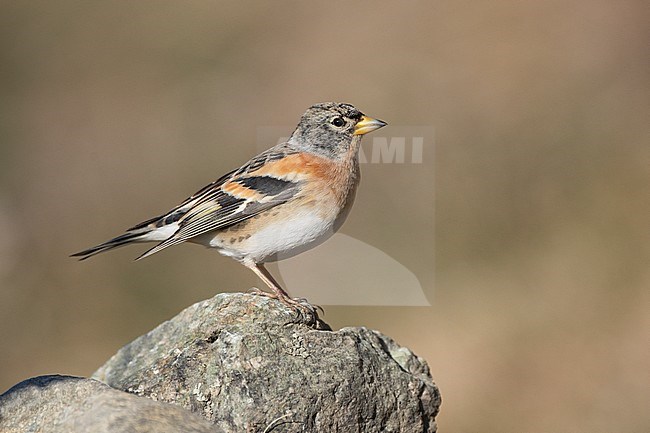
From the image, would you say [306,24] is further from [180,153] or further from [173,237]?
[173,237]

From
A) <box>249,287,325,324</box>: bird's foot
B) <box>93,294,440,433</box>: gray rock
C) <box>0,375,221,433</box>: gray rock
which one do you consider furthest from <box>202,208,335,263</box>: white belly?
<box>0,375,221,433</box>: gray rock

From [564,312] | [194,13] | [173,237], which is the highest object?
[194,13]

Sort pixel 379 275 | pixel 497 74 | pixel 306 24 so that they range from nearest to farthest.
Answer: pixel 379 275, pixel 497 74, pixel 306 24


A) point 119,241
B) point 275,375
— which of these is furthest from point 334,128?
point 275,375

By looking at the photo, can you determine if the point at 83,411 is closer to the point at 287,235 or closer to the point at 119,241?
the point at 119,241

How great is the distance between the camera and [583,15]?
52.8 feet

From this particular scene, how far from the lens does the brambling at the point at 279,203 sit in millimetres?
6551

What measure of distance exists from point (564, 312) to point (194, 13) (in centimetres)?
1001

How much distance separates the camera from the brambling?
258 inches

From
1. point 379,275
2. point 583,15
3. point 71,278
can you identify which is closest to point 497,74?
point 583,15

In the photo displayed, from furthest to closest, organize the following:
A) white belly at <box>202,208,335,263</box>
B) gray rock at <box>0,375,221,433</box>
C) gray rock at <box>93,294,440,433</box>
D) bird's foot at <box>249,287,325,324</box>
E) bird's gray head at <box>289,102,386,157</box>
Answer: bird's gray head at <box>289,102,386,157</box> < white belly at <box>202,208,335,263</box> < bird's foot at <box>249,287,325,324</box> < gray rock at <box>93,294,440,433</box> < gray rock at <box>0,375,221,433</box>

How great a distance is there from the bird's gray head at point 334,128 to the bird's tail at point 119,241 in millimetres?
1449

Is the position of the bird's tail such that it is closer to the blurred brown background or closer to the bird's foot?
the bird's foot

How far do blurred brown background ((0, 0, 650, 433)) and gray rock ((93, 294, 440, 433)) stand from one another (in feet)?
17.6
